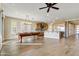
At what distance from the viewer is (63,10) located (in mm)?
3412

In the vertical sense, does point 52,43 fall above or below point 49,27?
below

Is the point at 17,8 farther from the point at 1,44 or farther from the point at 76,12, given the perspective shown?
the point at 76,12

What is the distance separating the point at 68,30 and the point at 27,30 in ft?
4.45

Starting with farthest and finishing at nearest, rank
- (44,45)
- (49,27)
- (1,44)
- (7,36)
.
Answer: (44,45), (49,27), (7,36), (1,44)

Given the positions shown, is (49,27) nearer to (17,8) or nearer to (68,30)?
(68,30)

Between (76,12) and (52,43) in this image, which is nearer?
(76,12)

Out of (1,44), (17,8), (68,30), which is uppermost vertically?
(17,8)

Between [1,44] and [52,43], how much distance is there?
2147 mm

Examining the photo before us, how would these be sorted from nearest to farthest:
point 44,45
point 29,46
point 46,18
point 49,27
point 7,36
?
point 7,36 → point 46,18 → point 49,27 → point 29,46 → point 44,45

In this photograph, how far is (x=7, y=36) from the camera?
333cm

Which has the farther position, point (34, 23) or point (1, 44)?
point (34, 23)

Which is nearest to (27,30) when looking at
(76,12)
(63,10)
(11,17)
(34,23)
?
(34,23)

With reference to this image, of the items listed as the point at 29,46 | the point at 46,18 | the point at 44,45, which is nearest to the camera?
the point at 46,18

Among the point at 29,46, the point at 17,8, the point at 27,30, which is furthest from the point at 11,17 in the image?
the point at 29,46
